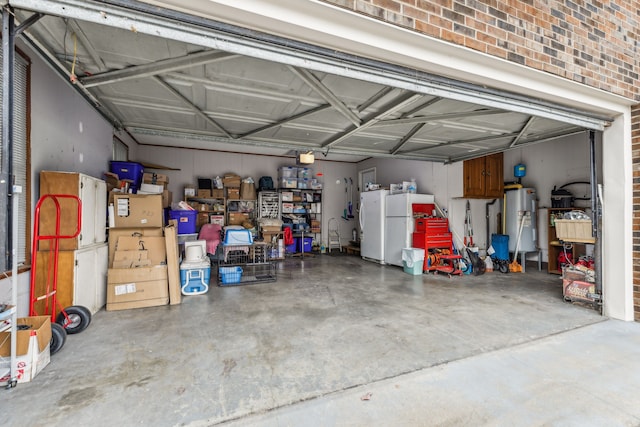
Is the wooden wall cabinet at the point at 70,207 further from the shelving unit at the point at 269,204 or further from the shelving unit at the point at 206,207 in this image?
the shelving unit at the point at 269,204

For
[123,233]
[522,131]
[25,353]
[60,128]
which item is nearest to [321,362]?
[25,353]

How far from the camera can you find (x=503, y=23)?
2.34 m

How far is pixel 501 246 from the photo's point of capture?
253 inches

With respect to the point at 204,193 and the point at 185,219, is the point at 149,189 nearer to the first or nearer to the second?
the point at 185,219

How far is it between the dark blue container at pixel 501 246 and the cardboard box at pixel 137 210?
6.78 m

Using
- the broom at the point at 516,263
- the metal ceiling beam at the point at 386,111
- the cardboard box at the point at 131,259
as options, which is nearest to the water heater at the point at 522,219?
the broom at the point at 516,263

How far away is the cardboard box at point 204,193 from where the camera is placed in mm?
7805

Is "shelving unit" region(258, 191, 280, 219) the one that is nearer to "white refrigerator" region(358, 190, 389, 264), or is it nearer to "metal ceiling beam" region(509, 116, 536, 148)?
"white refrigerator" region(358, 190, 389, 264)

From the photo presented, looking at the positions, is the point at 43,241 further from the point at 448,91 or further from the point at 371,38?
the point at 448,91

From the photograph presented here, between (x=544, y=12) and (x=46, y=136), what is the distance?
16.7ft

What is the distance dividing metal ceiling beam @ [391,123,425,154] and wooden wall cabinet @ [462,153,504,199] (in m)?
1.75

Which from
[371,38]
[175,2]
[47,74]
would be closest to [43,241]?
[47,74]

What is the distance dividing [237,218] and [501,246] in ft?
21.8

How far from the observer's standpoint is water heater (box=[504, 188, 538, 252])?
6.28 metres
